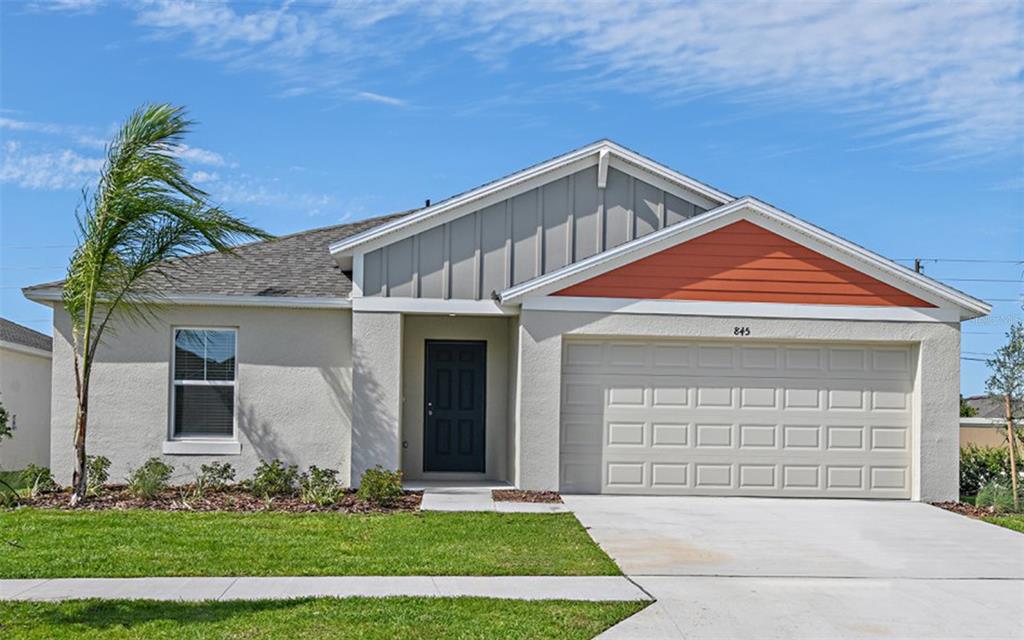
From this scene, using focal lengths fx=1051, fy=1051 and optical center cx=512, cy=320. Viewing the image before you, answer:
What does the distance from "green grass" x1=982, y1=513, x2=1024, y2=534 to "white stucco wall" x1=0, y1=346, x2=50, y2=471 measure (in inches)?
700

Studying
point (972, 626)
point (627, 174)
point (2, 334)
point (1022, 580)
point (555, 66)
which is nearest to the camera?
point (972, 626)

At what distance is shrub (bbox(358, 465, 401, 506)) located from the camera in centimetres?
1438

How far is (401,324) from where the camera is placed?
52.4 ft

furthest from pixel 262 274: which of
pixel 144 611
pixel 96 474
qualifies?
pixel 144 611

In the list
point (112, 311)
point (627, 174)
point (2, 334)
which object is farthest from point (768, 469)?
point (2, 334)

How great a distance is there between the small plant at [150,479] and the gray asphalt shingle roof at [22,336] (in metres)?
7.42

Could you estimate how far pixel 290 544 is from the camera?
37.5 feet

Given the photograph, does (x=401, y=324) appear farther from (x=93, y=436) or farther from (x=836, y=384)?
(x=836, y=384)

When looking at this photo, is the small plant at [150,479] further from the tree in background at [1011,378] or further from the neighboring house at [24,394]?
the tree in background at [1011,378]

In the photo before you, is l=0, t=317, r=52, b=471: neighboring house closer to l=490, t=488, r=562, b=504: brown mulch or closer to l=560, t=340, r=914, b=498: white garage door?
l=490, t=488, r=562, b=504: brown mulch

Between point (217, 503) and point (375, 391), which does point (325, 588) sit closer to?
point (217, 503)

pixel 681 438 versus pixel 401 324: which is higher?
pixel 401 324

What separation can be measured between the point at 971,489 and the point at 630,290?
21.7 ft

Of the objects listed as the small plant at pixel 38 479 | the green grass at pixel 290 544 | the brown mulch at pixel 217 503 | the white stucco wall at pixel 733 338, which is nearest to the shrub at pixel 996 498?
the white stucco wall at pixel 733 338
